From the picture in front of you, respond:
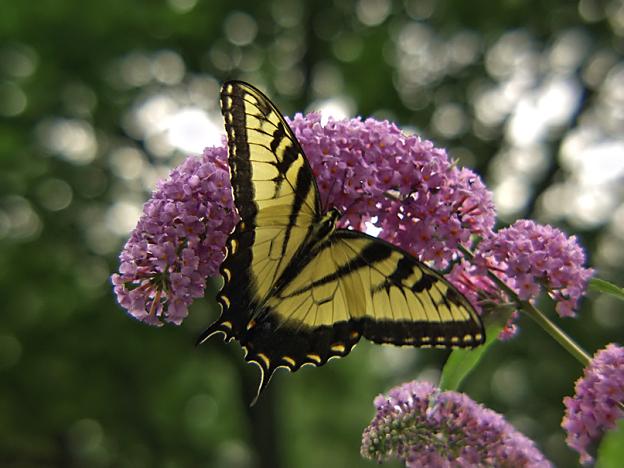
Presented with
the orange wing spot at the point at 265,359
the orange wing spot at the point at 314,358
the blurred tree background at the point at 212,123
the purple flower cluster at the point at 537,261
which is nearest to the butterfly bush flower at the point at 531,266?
the purple flower cluster at the point at 537,261

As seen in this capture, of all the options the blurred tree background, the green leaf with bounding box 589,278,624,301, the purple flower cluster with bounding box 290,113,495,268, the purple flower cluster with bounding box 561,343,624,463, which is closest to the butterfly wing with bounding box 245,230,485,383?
the purple flower cluster with bounding box 290,113,495,268

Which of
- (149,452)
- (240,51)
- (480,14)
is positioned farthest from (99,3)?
(149,452)

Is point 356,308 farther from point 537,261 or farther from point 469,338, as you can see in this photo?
point 537,261

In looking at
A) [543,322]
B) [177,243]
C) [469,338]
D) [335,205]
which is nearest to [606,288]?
[543,322]

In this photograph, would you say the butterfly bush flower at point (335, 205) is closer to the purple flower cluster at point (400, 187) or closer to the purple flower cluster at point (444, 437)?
the purple flower cluster at point (400, 187)

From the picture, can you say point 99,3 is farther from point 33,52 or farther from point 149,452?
point 149,452
